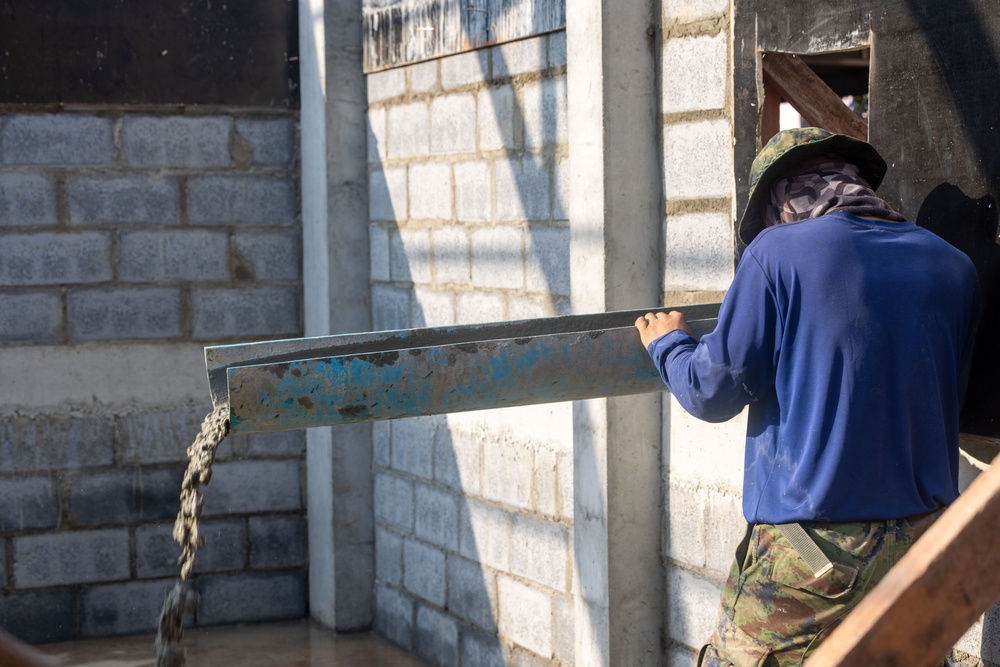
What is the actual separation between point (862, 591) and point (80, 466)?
4449 millimetres

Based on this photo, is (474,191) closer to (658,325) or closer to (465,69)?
(465,69)

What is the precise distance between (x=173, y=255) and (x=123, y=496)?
123cm

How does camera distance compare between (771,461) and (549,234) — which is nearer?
(771,461)

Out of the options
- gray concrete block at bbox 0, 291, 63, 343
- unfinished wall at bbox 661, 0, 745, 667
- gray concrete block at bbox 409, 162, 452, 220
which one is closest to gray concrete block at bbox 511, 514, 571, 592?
unfinished wall at bbox 661, 0, 745, 667

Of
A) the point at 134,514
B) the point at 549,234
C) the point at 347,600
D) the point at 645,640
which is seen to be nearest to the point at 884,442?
the point at 645,640

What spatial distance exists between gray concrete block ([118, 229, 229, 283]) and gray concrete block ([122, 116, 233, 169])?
35cm

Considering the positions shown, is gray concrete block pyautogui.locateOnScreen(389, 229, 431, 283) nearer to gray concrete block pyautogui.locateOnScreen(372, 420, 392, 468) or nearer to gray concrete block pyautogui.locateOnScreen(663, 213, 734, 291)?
gray concrete block pyautogui.locateOnScreen(372, 420, 392, 468)

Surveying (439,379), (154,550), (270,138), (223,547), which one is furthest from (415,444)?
(439,379)

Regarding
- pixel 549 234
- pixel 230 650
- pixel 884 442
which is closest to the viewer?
pixel 884 442

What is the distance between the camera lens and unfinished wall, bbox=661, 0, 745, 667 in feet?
12.0

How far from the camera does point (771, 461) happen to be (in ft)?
8.61

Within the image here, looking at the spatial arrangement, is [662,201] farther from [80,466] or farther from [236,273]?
[80,466]

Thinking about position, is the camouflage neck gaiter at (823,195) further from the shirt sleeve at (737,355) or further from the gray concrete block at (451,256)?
the gray concrete block at (451,256)

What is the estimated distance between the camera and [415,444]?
18.2ft
